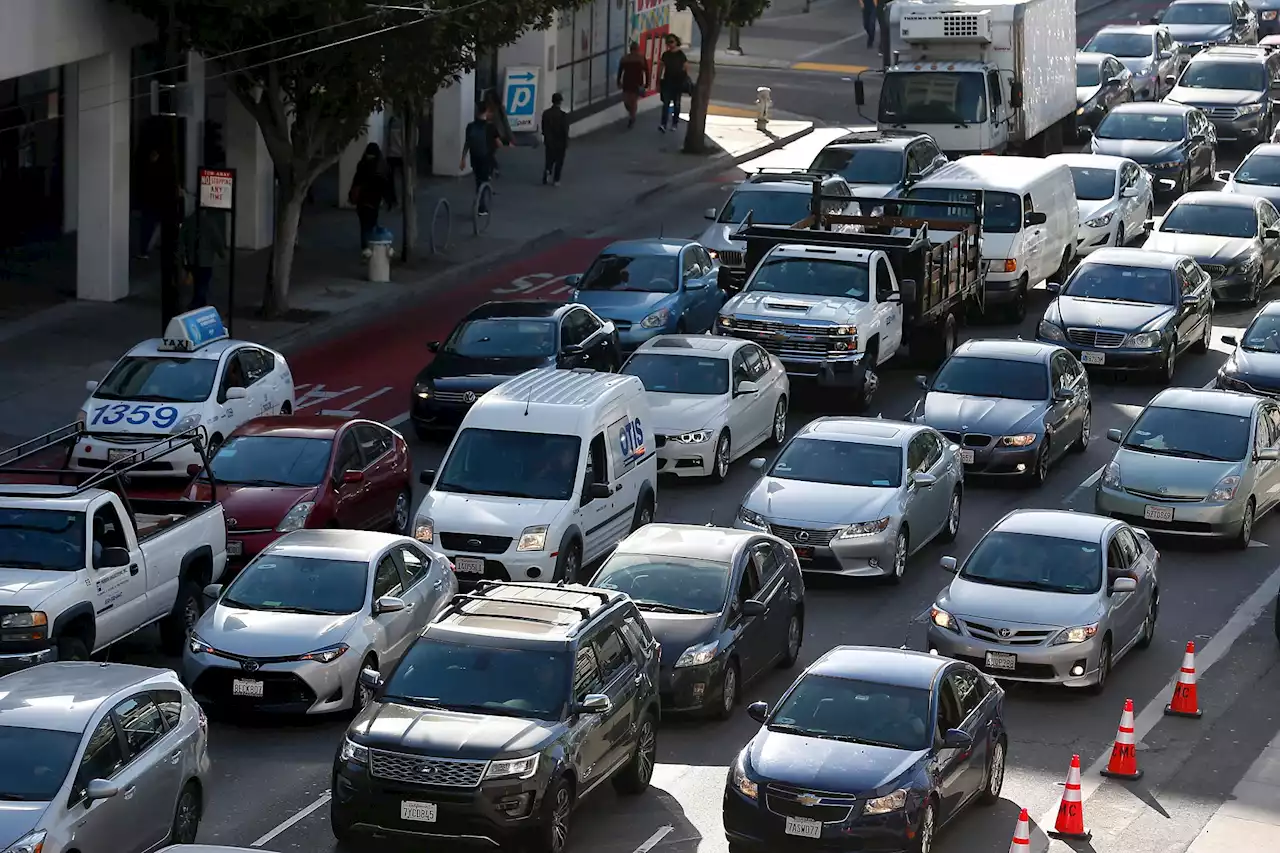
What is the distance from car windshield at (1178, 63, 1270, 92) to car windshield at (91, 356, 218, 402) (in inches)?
1202

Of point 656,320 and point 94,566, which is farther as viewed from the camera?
point 656,320

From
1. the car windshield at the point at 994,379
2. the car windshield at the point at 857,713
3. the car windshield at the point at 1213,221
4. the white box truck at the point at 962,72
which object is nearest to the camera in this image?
the car windshield at the point at 857,713

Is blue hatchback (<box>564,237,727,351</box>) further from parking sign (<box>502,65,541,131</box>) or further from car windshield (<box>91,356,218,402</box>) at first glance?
parking sign (<box>502,65,541,131</box>)

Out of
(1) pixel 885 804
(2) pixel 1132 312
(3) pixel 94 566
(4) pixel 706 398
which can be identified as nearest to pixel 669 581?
(1) pixel 885 804

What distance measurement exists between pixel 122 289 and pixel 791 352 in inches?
450

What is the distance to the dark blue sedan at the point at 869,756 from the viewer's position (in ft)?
52.5

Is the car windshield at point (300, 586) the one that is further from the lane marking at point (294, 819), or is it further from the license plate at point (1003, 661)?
the license plate at point (1003, 661)

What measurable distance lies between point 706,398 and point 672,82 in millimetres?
25566

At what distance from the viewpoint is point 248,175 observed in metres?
39.8

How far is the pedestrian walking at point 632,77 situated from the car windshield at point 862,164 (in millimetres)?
13602

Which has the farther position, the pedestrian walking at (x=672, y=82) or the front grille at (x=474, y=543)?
the pedestrian walking at (x=672, y=82)

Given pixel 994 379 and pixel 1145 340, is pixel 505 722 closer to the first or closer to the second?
pixel 994 379

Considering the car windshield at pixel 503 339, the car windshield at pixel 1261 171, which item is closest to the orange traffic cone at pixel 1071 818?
the car windshield at pixel 503 339

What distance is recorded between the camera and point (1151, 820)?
58.7 feet
